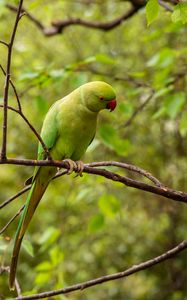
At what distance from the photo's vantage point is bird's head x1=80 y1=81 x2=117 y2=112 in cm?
192

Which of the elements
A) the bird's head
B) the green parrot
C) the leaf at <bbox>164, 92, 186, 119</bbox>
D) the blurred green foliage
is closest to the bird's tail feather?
the green parrot

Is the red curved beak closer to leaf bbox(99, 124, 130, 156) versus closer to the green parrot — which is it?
the green parrot

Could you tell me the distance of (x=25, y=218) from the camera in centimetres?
198

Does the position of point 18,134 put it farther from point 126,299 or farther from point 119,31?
point 126,299

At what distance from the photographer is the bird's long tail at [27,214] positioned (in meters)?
1.83

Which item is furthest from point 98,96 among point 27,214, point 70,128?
point 27,214

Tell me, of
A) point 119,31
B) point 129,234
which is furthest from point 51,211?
point 119,31

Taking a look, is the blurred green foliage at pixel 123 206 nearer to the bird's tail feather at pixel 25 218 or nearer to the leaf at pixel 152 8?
the bird's tail feather at pixel 25 218

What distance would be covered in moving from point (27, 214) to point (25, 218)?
20 millimetres

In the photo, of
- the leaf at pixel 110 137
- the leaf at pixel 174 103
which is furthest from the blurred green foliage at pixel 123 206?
the leaf at pixel 110 137

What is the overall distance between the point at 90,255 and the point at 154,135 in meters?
1.53

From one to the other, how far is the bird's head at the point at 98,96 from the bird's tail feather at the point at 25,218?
383 millimetres

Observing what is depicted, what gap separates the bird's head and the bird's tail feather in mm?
383

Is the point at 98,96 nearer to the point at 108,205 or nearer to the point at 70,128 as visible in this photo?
the point at 70,128
